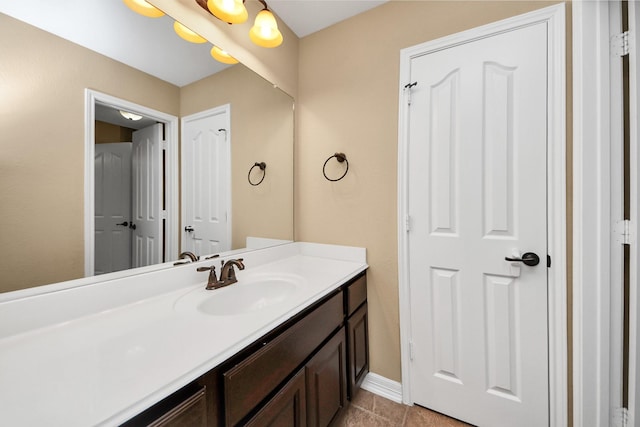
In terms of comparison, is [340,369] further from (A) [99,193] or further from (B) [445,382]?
(A) [99,193]

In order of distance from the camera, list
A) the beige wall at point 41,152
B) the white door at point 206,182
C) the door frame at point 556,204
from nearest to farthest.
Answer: the beige wall at point 41,152
the door frame at point 556,204
the white door at point 206,182

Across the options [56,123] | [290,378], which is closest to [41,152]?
[56,123]

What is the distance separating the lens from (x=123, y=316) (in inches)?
33.4

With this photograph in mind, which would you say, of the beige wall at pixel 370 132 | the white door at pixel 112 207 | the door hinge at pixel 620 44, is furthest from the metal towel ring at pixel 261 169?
the door hinge at pixel 620 44

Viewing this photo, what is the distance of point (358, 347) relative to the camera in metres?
1.48

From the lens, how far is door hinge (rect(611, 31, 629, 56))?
98 cm

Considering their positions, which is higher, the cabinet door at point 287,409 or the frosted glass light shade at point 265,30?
Answer: the frosted glass light shade at point 265,30

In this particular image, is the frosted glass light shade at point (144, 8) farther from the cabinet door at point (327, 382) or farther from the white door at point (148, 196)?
the cabinet door at point (327, 382)

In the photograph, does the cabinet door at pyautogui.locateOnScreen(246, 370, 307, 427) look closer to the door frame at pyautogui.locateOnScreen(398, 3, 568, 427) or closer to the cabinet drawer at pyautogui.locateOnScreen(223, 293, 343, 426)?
the cabinet drawer at pyautogui.locateOnScreen(223, 293, 343, 426)

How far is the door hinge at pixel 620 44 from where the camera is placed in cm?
98

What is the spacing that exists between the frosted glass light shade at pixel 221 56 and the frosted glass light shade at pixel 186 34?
0.24 ft

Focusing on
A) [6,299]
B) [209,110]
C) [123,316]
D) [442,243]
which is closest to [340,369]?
[442,243]

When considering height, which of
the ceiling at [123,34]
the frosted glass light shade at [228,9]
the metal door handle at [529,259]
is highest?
the frosted glass light shade at [228,9]

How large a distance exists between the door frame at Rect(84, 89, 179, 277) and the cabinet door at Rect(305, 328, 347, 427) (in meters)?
0.83
